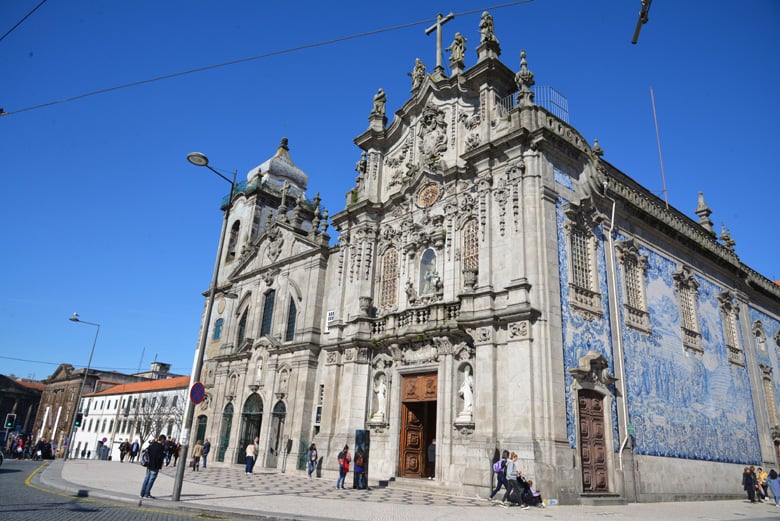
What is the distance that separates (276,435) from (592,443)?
1613 centimetres

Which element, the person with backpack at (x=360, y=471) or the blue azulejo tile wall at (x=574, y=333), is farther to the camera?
the person with backpack at (x=360, y=471)

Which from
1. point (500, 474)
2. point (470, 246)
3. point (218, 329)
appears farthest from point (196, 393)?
point (218, 329)

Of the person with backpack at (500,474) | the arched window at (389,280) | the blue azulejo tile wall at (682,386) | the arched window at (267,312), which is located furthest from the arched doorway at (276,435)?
the blue azulejo tile wall at (682,386)

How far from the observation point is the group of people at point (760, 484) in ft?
67.4

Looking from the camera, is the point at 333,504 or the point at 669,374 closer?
the point at 333,504

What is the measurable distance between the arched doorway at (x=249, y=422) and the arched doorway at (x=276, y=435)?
1.27 meters

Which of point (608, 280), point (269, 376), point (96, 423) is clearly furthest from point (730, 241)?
point (96, 423)

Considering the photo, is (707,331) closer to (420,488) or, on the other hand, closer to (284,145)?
(420,488)

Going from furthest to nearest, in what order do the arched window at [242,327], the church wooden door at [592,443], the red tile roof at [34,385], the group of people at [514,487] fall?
the red tile roof at [34,385] → the arched window at [242,327] → the church wooden door at [592,443] → the group of people at [514,487]

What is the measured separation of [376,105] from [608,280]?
15184 millimetres

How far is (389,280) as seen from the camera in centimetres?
2409

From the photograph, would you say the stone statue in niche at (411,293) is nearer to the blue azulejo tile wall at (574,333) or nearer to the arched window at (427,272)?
the arched window at (427,272)

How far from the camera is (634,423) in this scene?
18.4 meters

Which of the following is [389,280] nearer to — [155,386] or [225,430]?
[225,430]
